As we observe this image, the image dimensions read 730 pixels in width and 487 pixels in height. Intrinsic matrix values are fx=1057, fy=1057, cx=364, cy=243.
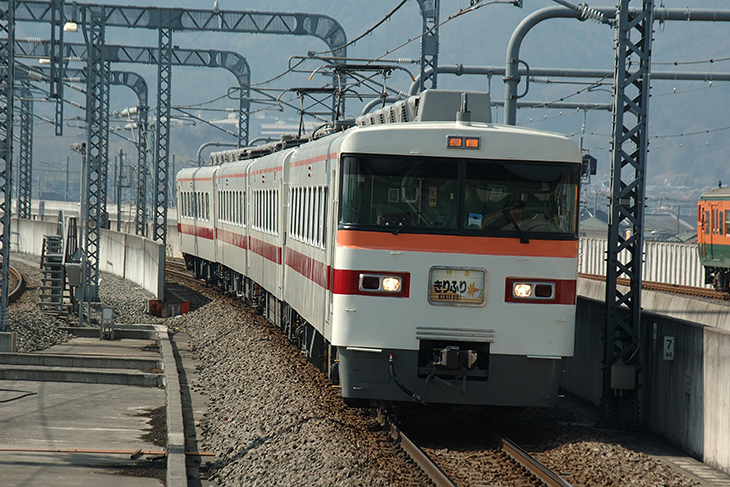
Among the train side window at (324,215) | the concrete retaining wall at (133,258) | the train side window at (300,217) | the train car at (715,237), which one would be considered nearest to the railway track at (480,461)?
the train side window at (324,215)

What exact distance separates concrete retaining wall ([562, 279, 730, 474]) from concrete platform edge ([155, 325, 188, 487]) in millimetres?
4719

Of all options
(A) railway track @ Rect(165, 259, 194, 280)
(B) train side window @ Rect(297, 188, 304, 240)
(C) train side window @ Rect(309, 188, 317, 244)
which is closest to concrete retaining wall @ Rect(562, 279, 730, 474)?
(C) train side window @ Rect(309, 188, 317, 244)

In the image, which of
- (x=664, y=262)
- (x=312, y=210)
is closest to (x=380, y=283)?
(x=312, y=210)

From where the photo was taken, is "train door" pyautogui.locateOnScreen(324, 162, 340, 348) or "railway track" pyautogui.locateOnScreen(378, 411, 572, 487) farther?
"train door" pyautogui.locateOnScreen(324, 162, 340, 348)

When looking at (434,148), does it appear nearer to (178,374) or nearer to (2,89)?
(178,374)

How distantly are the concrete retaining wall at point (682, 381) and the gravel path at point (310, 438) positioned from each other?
0.65m

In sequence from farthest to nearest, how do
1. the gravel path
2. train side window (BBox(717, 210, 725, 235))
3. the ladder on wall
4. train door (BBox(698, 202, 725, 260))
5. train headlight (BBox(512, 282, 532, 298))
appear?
train door (BBox(698, 202, 725, 260))
train side window (BBox(717, 210, 725, 235))
the ladder on wall
train headlight (BBox(512, 282, 532, 298))
the gravel path

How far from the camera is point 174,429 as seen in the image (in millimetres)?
11000

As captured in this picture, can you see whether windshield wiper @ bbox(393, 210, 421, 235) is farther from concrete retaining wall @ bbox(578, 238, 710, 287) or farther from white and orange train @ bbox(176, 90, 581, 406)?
concrete retaining wall @ bbox(578, 238, 710, 287)

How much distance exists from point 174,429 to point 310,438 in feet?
6.27

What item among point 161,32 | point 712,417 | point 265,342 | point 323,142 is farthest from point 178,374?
point 161,32

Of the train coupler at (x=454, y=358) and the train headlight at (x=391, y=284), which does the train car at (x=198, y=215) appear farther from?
the train coupler at (x=454, y=358)

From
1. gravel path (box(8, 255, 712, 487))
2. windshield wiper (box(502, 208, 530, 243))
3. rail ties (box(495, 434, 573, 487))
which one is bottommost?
gravel path (box(8, 255, 712, 487))

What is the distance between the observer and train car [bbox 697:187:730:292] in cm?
2807
